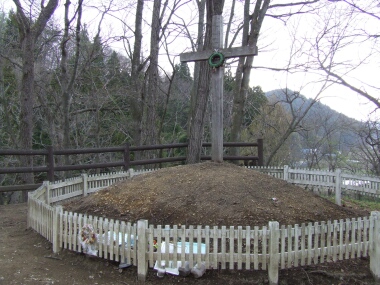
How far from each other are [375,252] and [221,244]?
2.01m

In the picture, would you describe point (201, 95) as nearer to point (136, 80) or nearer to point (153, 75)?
point (153, 75)

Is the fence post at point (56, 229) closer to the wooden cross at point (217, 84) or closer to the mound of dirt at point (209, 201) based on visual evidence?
the mound of dirt at point (209, 201)

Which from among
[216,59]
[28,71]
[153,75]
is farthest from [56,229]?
[153,75]

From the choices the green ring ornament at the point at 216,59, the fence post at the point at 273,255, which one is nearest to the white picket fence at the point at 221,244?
the fence post at the point at 273,255

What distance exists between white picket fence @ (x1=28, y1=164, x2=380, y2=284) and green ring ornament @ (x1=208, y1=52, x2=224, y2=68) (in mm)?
4019

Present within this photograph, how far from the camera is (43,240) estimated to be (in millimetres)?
5477

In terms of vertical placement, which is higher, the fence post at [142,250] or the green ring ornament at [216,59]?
the green ring ornament at [216,59]

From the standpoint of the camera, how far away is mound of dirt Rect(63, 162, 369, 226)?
16.9 feet

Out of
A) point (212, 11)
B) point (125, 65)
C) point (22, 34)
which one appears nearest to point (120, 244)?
point (212, 11)

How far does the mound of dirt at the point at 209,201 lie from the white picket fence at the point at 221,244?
705mm

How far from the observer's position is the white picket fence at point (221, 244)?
3.99 meters

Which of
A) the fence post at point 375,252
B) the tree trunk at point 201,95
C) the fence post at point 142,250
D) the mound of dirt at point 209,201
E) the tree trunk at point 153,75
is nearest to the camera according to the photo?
the fence post at point 142,250

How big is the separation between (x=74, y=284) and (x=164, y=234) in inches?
46.5

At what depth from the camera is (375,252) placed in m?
4.44
